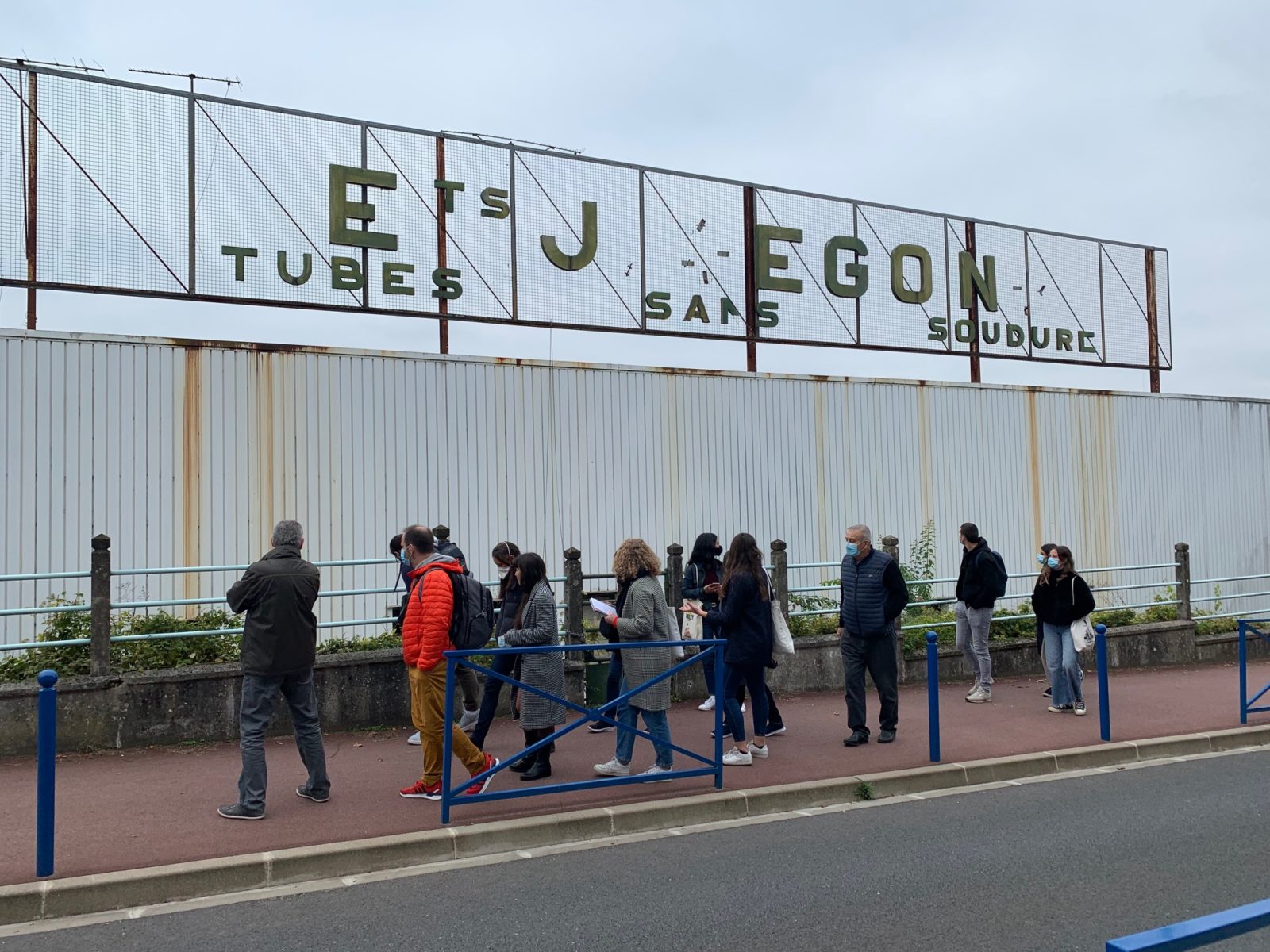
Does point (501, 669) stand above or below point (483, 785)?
above

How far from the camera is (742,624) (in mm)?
7910

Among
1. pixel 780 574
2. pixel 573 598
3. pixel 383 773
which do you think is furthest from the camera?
pixel 780 574

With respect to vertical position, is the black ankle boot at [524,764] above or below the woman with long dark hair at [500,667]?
below

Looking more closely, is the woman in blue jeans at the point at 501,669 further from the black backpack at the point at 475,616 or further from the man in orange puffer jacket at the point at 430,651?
the man in orange puffer jacket at the point at 430,651

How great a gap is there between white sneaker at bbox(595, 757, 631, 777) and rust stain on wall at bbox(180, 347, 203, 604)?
581 centimetres

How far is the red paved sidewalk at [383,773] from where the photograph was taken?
20.1 ft

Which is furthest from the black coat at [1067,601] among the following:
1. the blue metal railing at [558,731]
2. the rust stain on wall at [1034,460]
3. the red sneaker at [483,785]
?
the rust stain on wall at [1034,460]

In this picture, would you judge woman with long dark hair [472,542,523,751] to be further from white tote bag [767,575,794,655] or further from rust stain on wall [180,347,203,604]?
rust stain on wall [180,347,203,604]

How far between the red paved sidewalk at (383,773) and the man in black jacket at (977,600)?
32 centimetres

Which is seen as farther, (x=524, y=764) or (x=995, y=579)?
(x=995, y=579)

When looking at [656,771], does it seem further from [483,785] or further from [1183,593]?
[1183,593]

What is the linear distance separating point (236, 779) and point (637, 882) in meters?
3.54

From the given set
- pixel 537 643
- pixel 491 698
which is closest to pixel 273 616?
pixel 537 643

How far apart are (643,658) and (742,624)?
91 cm
